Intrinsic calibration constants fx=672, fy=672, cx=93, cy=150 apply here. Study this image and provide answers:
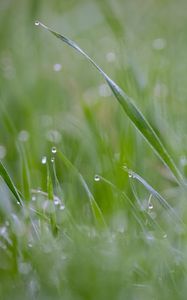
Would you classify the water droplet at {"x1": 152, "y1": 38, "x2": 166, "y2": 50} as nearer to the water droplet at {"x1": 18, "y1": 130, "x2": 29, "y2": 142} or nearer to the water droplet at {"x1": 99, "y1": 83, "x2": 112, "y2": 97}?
the water droplet at {"x1": 99, "y1": 83, "x2": 112, "y2": 97}

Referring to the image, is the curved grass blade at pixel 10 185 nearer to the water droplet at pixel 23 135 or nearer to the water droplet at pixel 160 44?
the water droplet at pixel 23 135

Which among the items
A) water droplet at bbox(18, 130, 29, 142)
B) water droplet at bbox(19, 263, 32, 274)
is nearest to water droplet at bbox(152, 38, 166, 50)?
water droplet at bbox(18, 130, 29, 142)

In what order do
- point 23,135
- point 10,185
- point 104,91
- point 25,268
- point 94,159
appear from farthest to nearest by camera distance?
point 104,91
point 23,135
point 94,159
point 10,185
point 25,268

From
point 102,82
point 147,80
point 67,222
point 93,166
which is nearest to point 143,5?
point 102,82

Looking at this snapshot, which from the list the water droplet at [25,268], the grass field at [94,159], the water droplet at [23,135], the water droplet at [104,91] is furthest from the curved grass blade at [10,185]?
the water droplet at [104,91]

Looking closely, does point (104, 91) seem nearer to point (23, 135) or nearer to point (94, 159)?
point (23, 135)

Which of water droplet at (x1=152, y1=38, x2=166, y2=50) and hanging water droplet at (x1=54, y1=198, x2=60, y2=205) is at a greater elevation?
water droplet at (x1=152, y1=38, x2=166, y2=50)

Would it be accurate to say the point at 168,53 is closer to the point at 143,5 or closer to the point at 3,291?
the point at 143,5

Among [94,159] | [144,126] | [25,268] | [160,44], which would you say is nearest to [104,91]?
[160,44]
